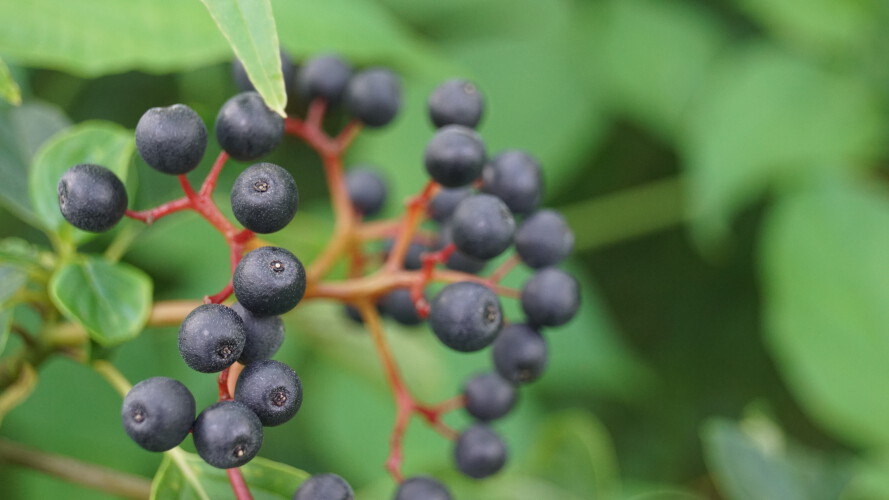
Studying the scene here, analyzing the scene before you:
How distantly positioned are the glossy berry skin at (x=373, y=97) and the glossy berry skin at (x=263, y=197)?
57 centimetres

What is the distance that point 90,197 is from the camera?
1.12m

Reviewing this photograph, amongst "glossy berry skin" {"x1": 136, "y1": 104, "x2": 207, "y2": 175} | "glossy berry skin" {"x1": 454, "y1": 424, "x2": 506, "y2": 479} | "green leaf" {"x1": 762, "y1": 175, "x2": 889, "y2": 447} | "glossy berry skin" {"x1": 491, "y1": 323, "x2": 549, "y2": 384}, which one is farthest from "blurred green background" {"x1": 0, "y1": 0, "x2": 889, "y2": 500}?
"glossy berry skin" {"x1": 491, "y1": 323, "x2": 549, "y2": 384}

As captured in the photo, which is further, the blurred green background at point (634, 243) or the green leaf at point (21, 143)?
the blurred green background at point (634, 243)

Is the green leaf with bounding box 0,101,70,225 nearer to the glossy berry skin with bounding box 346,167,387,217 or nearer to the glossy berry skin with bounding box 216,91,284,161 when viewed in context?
the glossy berry skin with bounding box 216,91,284,161

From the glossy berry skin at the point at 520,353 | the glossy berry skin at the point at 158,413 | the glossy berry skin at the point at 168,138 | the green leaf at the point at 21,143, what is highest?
the glossy berry skin at the point at 520,353

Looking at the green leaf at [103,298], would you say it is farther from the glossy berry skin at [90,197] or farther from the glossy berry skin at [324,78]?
the glossy berry skin at [324,78]

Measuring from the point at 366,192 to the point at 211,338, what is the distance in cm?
87

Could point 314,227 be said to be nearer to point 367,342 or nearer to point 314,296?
point 367,342

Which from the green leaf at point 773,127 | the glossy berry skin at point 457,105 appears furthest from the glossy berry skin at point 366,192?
the green leaf at point 773,127

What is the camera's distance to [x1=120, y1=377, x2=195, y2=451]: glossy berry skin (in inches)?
39.0

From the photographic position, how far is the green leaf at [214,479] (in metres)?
1.15

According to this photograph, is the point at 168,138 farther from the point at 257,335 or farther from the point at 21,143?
the point at 21,143

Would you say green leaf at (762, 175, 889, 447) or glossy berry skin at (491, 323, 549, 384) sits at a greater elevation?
green leaf at (762, 175, 889, 447)

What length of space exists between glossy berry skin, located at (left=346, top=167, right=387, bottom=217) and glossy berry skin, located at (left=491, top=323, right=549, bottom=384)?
0.54 metres
